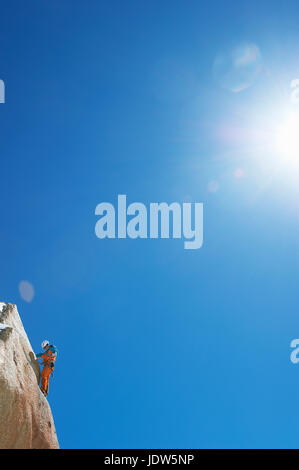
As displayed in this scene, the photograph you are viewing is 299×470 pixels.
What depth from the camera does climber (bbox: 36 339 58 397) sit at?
2381cm

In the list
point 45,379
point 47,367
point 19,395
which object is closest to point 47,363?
point 47,367

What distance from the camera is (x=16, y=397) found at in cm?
1853

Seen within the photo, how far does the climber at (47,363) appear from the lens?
938 inches

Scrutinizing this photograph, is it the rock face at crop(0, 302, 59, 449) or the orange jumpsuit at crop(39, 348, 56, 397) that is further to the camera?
the orange jumpsuit at crop(39, 348, 56, 397)

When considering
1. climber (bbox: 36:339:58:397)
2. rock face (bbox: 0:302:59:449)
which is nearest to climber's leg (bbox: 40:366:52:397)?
climber (bbox: 36:339:58:397)

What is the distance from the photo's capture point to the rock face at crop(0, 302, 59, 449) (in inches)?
704

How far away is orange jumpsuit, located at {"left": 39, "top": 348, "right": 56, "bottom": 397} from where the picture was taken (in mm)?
23828

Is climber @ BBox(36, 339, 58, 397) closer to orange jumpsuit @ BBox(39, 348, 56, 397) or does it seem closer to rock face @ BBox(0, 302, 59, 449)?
orange jumpsuit @ BBox(39, 348, 56, 397)

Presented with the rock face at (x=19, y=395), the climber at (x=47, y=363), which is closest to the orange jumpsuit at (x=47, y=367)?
the climber at (x=47, y=363)

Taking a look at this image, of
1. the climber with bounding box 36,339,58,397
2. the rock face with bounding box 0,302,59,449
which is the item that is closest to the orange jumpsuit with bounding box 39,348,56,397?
the climber with bounding box 36,339,58,397

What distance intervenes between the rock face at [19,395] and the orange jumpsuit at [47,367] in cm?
47
